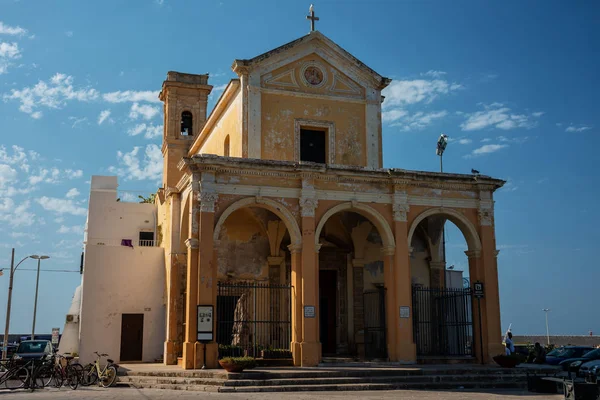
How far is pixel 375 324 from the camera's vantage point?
81.3 ft

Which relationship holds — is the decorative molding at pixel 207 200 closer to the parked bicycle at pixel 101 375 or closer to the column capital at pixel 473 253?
the parked bicycle at pixel 101 375

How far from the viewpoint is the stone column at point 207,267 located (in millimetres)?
19797

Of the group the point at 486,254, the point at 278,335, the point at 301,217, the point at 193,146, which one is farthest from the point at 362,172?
the point at 193,146

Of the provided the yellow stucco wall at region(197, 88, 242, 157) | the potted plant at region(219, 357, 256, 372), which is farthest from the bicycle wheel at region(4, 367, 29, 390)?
the yellow stucco wall at region(197, 88, 242, 157)

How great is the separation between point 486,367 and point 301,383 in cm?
679

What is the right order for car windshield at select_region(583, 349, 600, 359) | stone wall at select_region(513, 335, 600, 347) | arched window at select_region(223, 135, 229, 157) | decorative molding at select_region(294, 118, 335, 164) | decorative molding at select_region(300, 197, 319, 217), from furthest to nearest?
1. stone wall at select_region(513, 335, 600, 347)
2. arched window at select_region(223, 135, 229, 157)
3. car windshield at select_region(583, 349, 600, 359)
4. decorative molding at select_region(294, 118, 335, 164)
5. decorative molding at select_region(300, 197, 319, 217)

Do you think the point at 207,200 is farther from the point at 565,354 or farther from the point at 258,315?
the point at 565,354

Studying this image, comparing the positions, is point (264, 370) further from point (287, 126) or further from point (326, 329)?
point (287, 126)

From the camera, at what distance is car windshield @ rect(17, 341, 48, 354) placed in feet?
91.9

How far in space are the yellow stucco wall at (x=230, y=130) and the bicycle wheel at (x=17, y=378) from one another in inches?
388

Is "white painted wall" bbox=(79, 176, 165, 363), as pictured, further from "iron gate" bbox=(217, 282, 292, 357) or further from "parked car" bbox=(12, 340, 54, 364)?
"parked car" bbox=(12, 340, 54, 364)

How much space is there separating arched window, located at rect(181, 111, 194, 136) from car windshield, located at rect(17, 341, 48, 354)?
42.5 feet

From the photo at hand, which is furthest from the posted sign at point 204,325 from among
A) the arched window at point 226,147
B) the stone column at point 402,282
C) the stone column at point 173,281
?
the arched window at point 226,147

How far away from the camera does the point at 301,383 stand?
18.0 m
